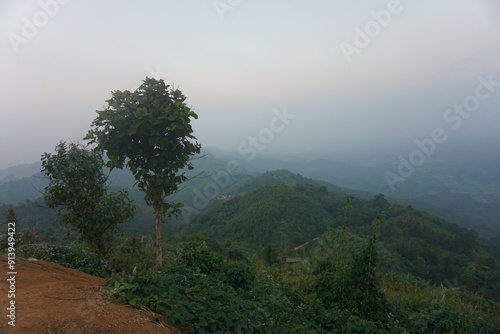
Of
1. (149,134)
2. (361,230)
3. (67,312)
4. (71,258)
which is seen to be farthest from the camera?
(361,230)

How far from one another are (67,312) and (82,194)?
162 inches

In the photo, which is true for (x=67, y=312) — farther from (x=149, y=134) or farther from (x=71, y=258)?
(x=71, y=258)

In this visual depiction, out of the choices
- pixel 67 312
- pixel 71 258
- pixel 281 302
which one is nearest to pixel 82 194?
pixel 71 258

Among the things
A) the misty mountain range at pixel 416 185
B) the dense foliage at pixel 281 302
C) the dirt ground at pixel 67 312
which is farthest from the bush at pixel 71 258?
the misty mountain range at pixel 416 185

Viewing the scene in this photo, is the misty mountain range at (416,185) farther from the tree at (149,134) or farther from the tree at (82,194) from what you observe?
the tree at (149,134)

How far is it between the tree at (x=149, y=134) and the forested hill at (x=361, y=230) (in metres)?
18.0

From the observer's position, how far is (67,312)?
2781 millimetres

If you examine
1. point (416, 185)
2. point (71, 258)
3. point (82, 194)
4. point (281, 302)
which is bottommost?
point (416, 185)

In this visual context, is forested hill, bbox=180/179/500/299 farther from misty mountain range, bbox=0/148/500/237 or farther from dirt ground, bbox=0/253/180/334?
dirt ground, bbox=0/253/180/334

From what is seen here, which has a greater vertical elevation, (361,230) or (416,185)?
(361,230)

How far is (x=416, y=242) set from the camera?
94.6 feet

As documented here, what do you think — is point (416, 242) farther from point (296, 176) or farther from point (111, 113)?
point (296, 176)

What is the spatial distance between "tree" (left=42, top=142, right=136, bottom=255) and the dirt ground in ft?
9.52

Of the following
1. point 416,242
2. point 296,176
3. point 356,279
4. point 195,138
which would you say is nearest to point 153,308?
point 195,138
